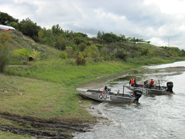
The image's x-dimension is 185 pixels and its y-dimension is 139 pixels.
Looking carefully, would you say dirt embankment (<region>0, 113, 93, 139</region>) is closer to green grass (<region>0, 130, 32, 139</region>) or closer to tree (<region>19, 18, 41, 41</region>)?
green grass (<region>0, 130, 32, 139</region>)

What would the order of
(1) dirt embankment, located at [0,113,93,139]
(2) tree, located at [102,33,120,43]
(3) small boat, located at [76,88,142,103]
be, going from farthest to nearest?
1. (2) tree, located at [102,33,120,43]
2. (3) small boat, located at [76,88,142,103]
3. (1) dirt embankment, located at [0,113,93,139]

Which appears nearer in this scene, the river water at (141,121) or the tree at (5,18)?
the river water at (141,121)

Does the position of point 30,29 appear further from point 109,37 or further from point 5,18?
point 109,37

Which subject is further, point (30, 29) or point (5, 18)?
point (5, 18)

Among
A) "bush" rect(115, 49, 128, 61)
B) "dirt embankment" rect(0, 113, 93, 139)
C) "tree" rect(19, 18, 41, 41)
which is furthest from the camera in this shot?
"bush" rect(115, 49, 128, 61)

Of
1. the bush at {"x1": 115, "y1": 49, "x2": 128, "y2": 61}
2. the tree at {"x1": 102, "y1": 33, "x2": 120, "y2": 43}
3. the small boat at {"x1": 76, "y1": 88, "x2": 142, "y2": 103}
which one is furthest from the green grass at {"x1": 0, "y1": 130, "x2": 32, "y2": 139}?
the tree at {"x1": 102, "y1": 33, "x2": 120, "y2": 43}

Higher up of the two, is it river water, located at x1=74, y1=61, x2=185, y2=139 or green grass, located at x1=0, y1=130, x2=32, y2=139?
green grass, located at x1=0, y1=130, x2=32, y2=139

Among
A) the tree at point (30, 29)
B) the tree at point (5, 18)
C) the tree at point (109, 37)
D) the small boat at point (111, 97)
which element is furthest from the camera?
the tree at point (109, 37)

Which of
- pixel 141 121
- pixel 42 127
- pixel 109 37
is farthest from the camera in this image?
pixel 109 37

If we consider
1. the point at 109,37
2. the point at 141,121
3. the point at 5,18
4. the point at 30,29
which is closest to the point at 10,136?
the point at 141,121

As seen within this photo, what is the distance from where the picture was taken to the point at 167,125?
36.0 ft

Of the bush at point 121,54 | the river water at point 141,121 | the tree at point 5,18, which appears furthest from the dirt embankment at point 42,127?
the tree at point 5,18

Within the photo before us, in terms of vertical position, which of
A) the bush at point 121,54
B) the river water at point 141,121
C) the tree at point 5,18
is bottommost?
the river water at point 141,121

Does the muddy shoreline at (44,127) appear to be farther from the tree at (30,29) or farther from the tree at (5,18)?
the tree at (5,18)
